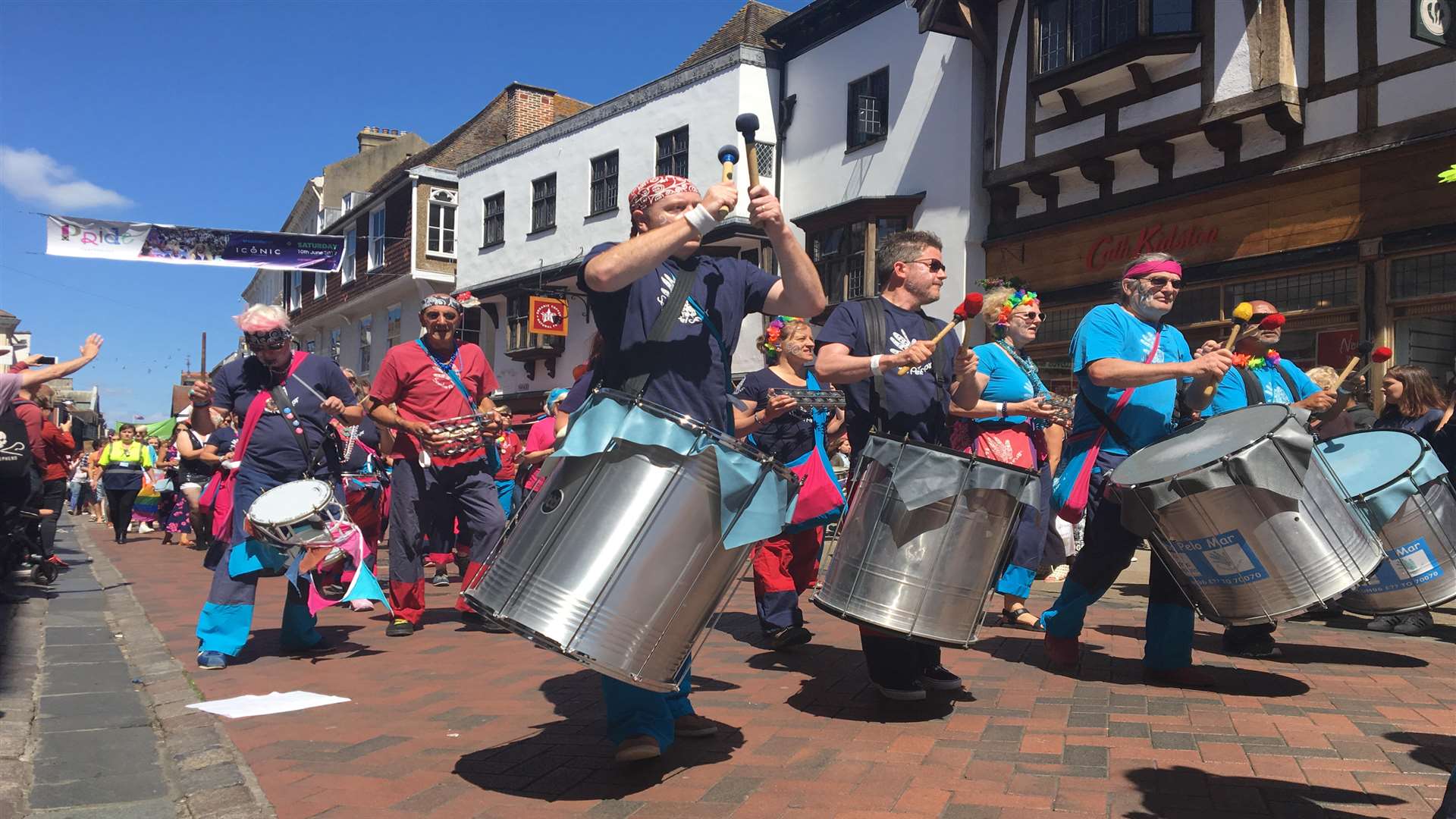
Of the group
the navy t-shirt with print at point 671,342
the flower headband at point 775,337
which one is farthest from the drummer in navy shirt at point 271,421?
the navy t-shirt with print at point 671,342

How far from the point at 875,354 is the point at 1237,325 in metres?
1.52

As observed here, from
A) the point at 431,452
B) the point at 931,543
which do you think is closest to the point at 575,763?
the point at 931,543

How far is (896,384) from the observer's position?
14.8ft

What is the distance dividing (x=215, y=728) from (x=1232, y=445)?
3802 millimetres

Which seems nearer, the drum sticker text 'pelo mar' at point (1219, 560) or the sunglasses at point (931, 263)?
the drum sticker text 'pelo mar' at point (1219, 560)

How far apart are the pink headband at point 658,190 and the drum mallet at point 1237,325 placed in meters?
2.14

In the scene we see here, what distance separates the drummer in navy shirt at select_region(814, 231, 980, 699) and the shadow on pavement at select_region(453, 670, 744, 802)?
682mm

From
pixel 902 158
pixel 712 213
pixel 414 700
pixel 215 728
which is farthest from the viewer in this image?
pixel 902 158

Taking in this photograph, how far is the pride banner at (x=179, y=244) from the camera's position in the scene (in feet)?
62.1

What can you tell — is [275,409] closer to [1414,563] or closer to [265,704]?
[265,704]

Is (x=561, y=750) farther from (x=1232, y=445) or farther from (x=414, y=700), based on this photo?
(x=1232, y=445)

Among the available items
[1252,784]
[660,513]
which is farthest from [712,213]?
[1252,784]

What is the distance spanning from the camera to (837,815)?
124 inches

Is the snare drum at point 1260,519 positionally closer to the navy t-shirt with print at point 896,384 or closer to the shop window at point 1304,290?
the navy t-shirt with print at point 896,384
